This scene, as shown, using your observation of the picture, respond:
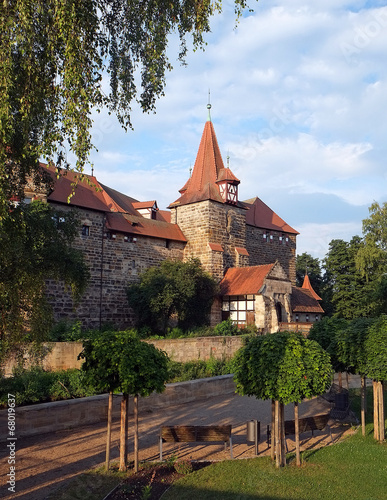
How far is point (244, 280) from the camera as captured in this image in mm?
28312

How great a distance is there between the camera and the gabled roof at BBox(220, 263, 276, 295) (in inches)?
1070

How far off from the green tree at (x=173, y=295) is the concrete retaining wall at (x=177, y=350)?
4831 mm

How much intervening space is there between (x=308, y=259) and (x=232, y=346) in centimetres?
3308

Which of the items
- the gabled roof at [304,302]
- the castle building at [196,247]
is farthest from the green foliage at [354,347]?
the gabled roof at [304,302]

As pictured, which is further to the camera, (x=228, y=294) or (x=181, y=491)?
(x=228, y=294)

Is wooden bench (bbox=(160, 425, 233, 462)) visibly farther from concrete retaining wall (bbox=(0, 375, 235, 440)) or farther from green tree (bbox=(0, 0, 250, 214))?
green tree (bbox=(0, 0, 250, 214))

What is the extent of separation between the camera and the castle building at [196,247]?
2583 centimetres

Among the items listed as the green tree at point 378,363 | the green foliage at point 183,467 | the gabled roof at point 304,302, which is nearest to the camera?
the green foliage at point 183,467

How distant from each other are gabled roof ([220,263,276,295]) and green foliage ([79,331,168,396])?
19.2 m

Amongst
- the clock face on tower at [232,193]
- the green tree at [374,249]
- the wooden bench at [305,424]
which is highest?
the clock face on tower at [232,193]

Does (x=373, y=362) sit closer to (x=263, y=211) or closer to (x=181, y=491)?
(x=181, y=491)

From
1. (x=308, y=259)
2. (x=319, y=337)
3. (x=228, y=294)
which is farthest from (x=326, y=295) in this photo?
(x=319, y=337)

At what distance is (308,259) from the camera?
2047 inches

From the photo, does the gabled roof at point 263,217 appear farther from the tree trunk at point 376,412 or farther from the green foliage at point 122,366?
the green foliage at point 122,366
